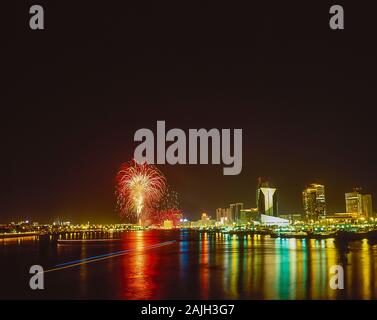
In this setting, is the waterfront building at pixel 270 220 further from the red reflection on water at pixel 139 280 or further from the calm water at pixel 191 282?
the red reflection on water at pixel 139 280

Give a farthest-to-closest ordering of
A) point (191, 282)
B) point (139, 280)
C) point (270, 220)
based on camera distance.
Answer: point (270, 220) < point (139, 280) < point (191, 282)

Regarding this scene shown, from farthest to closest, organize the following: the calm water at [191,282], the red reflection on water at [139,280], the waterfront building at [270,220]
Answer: the waterfront building at [270,220], the calm water at [191,282], the red reflection on water at [139,280]

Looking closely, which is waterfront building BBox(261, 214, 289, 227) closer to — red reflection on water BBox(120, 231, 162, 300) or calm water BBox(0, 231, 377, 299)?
calm water BBox(0, 231, 377, 299)

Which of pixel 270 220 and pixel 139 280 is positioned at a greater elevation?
pixel 139 280

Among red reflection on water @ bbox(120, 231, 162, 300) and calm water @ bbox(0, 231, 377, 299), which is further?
calm water @ bbox(0, 231, 377, 299)

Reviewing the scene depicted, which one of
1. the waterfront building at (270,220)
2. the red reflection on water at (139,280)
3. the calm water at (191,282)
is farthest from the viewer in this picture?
the waterfront building at (270,220)

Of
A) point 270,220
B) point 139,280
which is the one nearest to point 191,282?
point 139,280

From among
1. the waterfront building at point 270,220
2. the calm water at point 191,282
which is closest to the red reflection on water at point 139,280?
the calm water at point 191,282

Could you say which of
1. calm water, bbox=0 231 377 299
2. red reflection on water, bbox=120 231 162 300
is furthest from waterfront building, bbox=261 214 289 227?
red reflection on water, bbox=120 231 162 300

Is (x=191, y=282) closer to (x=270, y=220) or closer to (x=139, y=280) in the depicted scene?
(x=139, y=280)
